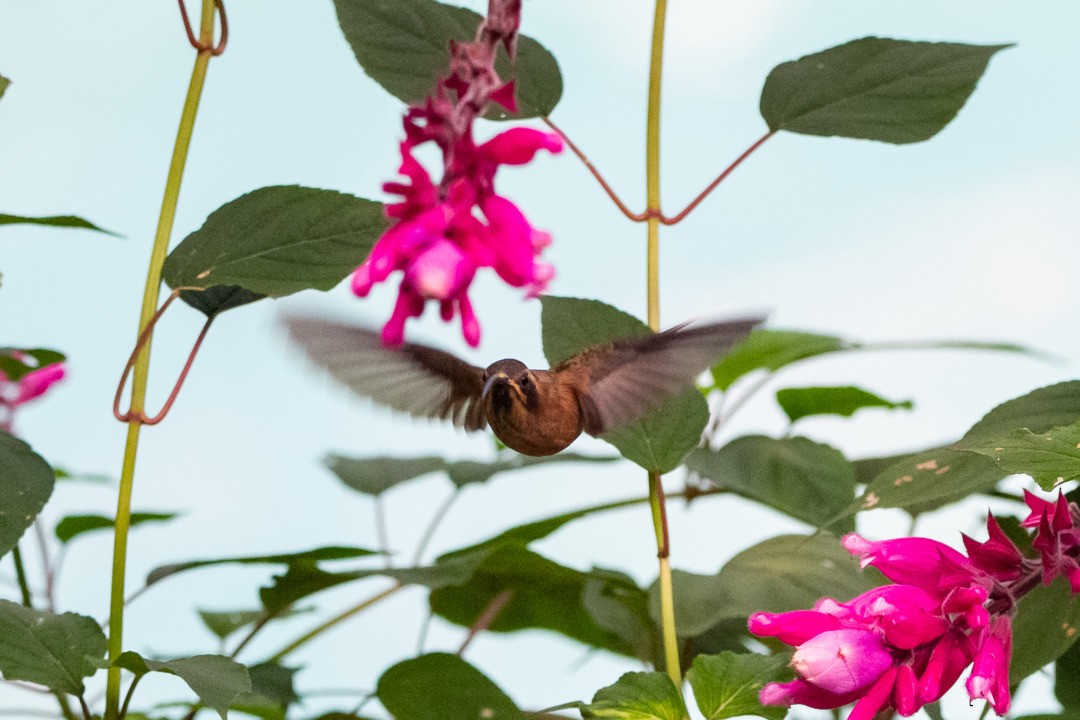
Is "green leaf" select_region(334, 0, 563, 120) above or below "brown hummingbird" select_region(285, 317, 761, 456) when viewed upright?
above

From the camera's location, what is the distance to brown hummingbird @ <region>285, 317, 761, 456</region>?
984mm

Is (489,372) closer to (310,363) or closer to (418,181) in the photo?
(310,363)

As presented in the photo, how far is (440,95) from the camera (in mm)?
727

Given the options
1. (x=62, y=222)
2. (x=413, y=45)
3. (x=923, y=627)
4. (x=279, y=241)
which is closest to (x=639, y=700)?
(x=923, y=627)

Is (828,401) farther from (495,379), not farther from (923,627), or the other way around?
(923,627)

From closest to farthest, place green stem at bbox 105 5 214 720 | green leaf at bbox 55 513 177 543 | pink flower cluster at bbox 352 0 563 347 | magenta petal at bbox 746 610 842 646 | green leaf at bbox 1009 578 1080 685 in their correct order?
pink flower cluster at bbox 352 0 563 347, magenta petal at bbox 746 610 842 646, green leaf at bbox 1009 578 1080 685, green stem at bbox 105 5 214 720, green leaf at bbox 55 513 177 543

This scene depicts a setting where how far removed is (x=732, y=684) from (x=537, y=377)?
35 cm

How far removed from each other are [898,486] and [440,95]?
428mm

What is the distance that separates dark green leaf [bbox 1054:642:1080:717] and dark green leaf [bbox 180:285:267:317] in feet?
2.40

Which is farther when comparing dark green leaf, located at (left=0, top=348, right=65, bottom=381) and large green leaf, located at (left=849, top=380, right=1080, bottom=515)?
dark green leaf, located at (left=0, top=348, right=65, bottom=381)

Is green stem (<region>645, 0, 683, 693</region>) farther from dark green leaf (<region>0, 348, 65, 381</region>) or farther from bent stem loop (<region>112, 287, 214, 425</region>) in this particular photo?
dark green leaf (<region>0, 348, 65, 381</region>)

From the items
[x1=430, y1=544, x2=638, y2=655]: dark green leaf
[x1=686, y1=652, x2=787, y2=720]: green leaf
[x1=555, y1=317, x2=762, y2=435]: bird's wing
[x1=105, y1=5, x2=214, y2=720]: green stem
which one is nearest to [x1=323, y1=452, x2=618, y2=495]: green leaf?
[x1=430, y1=544, x2=638, y2=655]: dark green leaf

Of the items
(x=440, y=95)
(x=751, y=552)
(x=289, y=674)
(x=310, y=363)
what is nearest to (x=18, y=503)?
(x=310, y=363)

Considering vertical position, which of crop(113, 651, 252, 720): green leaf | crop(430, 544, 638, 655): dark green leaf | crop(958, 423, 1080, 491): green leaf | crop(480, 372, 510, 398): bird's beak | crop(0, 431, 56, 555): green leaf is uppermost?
crop(958, 423, 1080, 491): green leaf
